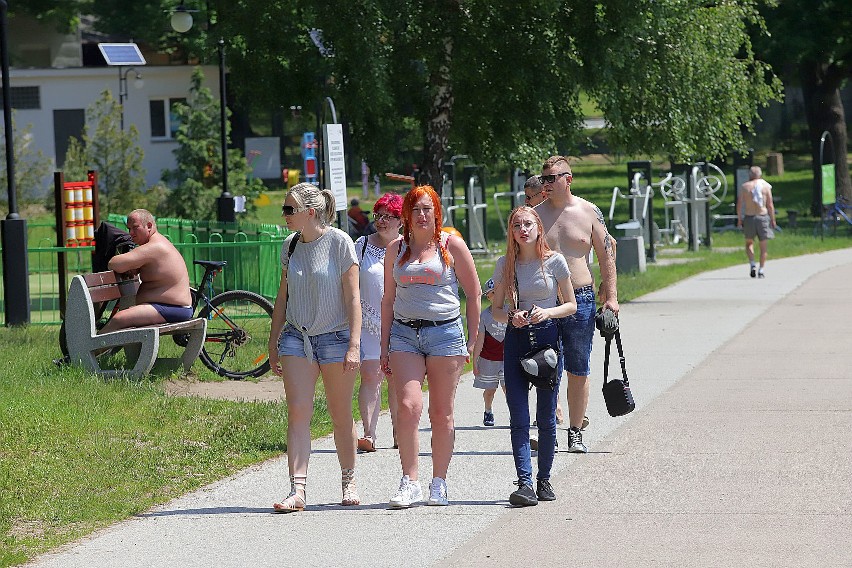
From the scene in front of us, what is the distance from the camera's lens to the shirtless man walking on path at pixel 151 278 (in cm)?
1182

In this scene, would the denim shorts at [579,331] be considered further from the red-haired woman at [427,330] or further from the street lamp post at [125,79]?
the street lamp post at [125,79]

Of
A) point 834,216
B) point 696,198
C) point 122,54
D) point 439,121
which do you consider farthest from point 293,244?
point 122,54

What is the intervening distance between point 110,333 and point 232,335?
4.43 feet

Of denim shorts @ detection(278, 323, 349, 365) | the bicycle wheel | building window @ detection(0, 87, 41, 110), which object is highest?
building window @ detection(0, 87, 41, 110)

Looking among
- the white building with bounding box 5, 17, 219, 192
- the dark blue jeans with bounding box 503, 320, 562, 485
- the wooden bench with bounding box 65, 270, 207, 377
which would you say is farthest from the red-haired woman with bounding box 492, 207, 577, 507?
the white building with bounding box 5, 17, 219, 192

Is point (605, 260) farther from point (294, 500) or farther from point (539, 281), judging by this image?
point (294, 500)

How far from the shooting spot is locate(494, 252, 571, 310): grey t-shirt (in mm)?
7820

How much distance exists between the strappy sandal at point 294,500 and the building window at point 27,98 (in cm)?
4474

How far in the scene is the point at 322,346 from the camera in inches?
301

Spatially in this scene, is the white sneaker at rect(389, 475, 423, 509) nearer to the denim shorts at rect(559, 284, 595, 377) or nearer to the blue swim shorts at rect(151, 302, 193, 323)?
the denim shorts at rect(559, 284, 595, 377)

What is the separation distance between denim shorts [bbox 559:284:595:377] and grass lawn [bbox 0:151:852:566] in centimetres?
194

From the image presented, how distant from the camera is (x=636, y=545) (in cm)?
655

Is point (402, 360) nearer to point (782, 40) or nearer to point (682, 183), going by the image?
point (682, 183)

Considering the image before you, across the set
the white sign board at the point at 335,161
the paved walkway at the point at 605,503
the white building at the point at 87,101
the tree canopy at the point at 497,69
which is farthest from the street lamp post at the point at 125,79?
the paved walkway at the point at 605,503
